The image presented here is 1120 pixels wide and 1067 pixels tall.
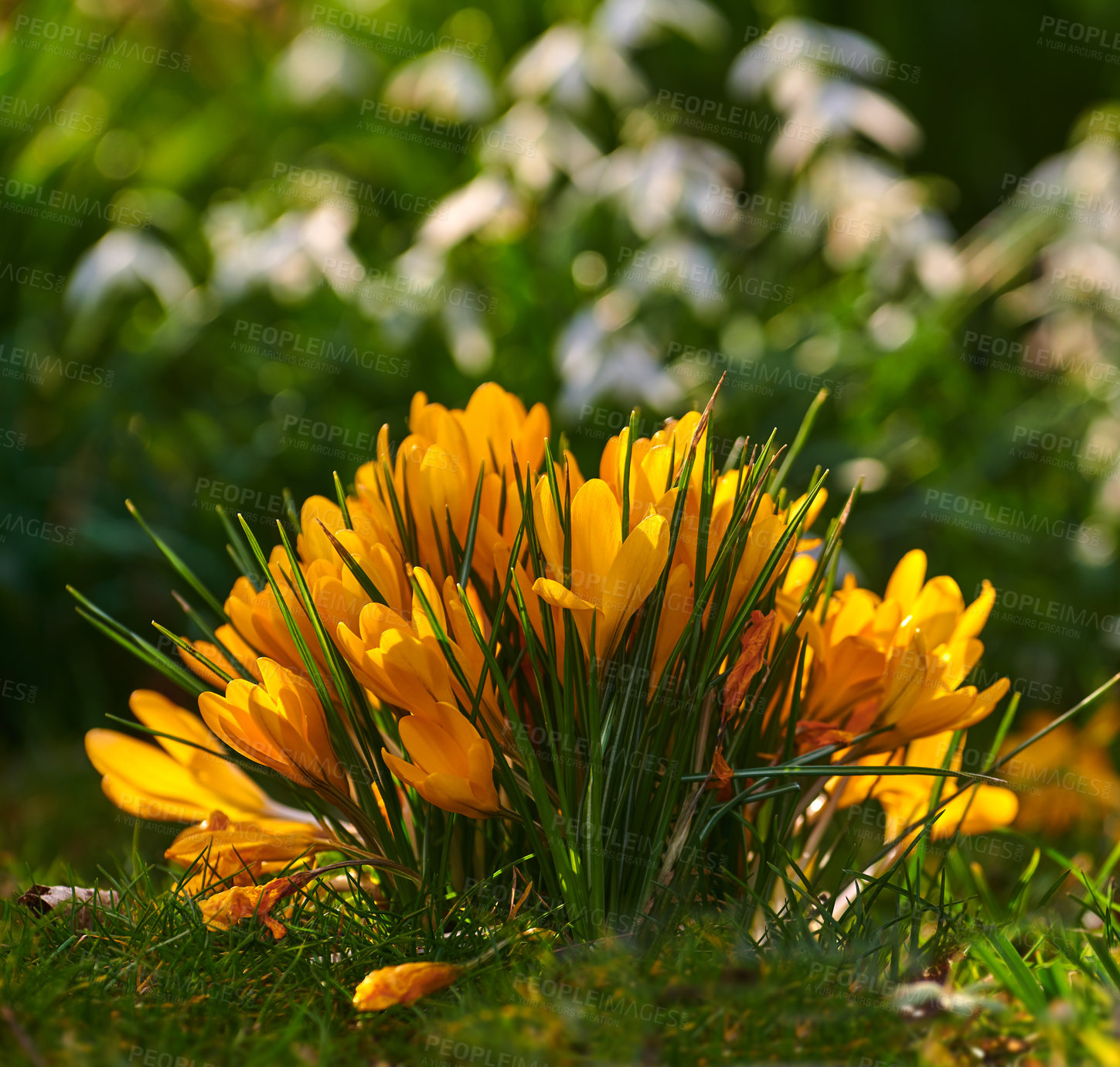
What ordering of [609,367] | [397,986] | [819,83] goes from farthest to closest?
1. [819,83]
2. [609,367]
3. [397,986]

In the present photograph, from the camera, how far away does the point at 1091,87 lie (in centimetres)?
405

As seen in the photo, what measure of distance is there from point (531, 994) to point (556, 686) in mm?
254

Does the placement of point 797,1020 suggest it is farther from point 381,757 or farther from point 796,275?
point 796,275

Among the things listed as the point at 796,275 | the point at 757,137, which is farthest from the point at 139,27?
the point at 796,275

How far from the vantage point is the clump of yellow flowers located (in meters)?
0.92

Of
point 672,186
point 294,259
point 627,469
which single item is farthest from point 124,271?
point 627,469

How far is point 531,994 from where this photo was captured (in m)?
0.85

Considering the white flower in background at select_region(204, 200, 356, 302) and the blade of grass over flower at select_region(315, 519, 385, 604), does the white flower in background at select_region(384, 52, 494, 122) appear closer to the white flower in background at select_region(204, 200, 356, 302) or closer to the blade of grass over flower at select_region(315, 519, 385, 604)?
the white flower in background at select_region(204, 200, 356, 302)

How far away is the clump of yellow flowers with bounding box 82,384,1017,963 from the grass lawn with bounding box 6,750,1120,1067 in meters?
0.06

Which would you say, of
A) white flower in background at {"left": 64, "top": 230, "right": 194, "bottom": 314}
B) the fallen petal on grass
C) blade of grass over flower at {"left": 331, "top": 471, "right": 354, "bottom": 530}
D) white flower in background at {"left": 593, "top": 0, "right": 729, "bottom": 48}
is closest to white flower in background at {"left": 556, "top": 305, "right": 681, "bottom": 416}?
white flower in background at {"left": 593, "top": 0, "right": 729, "bottom": 48}

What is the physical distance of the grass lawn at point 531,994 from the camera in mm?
798

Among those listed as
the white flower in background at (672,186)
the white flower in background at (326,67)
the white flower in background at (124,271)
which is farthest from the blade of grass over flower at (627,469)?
the white flower in background at (326,67)

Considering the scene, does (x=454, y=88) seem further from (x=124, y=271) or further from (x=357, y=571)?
(x=357, y=571)

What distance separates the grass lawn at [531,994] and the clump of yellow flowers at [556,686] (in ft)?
0.18
